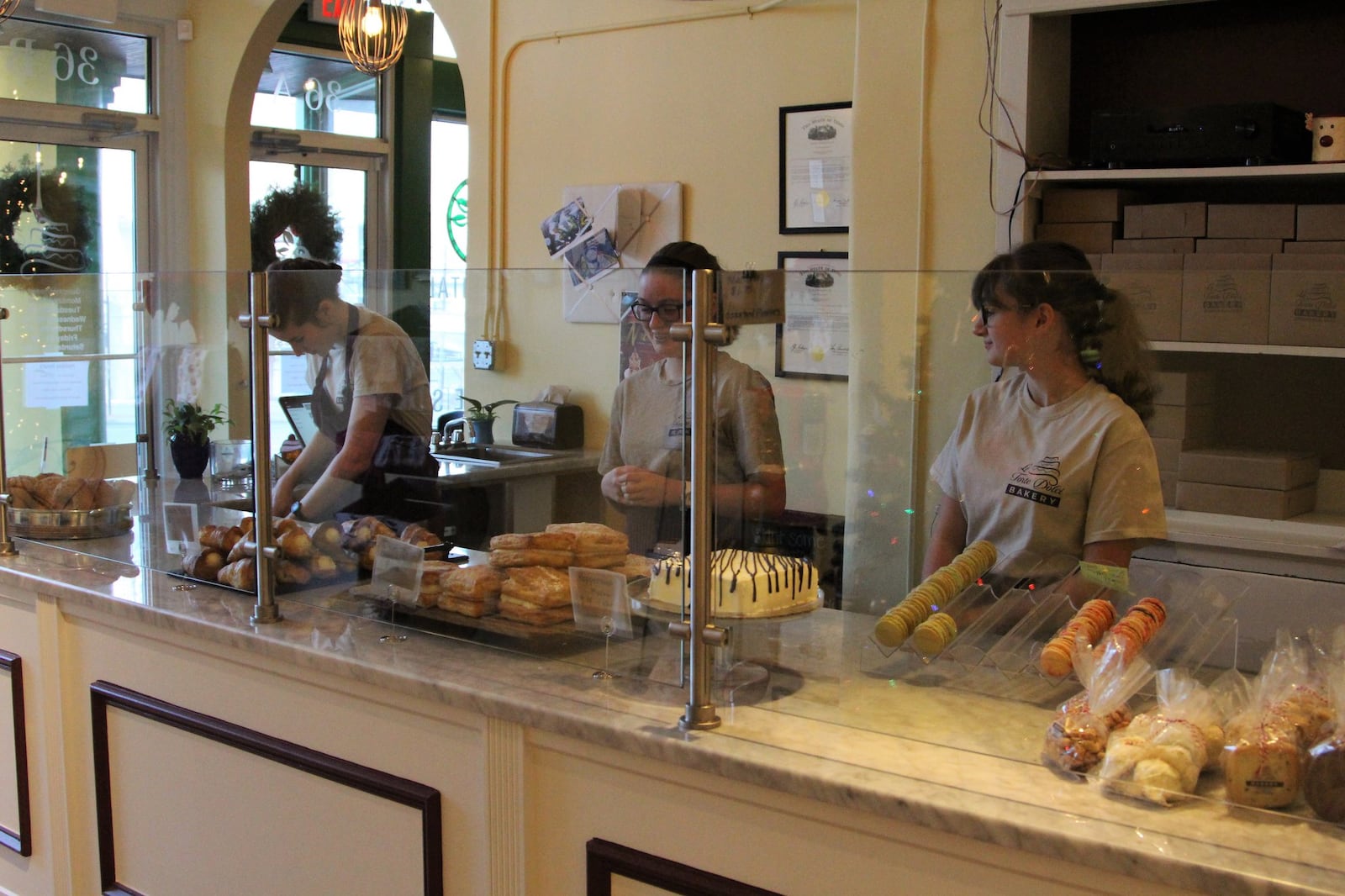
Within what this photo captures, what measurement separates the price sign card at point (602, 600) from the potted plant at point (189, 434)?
100 cm

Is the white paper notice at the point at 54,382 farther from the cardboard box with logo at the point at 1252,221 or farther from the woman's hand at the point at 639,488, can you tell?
the cardboard box with logo at the point at 1252,221

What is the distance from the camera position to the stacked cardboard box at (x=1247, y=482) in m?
1.41

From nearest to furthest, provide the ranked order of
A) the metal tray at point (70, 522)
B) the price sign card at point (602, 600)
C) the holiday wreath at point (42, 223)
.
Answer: the price sign card at point (602, 600), the metal tray at point (70, 522), the holiday wreath at point (42, 223)

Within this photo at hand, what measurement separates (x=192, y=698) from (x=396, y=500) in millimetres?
544

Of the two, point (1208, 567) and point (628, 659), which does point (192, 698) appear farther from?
point (1208, 567)

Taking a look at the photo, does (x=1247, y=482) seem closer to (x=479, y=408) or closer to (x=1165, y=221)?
(x=479, y=408)

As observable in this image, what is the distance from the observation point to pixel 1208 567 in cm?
150

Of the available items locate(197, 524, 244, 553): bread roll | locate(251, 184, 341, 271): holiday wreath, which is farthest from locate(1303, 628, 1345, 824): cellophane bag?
locate(251, 184, 341, 271): holiday wreath

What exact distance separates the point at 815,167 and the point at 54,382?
239cm

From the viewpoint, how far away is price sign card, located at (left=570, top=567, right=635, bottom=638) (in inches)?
68.0

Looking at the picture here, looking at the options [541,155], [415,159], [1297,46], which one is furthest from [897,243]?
[415,159]

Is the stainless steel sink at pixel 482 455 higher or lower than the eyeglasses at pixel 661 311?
lower

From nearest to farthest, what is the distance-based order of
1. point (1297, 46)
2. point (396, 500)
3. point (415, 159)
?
point (396, 500)
point (1297, 46)
point (415, 159)

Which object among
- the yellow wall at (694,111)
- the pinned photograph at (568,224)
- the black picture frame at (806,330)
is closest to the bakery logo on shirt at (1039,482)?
the black picture frame at (806,330)
